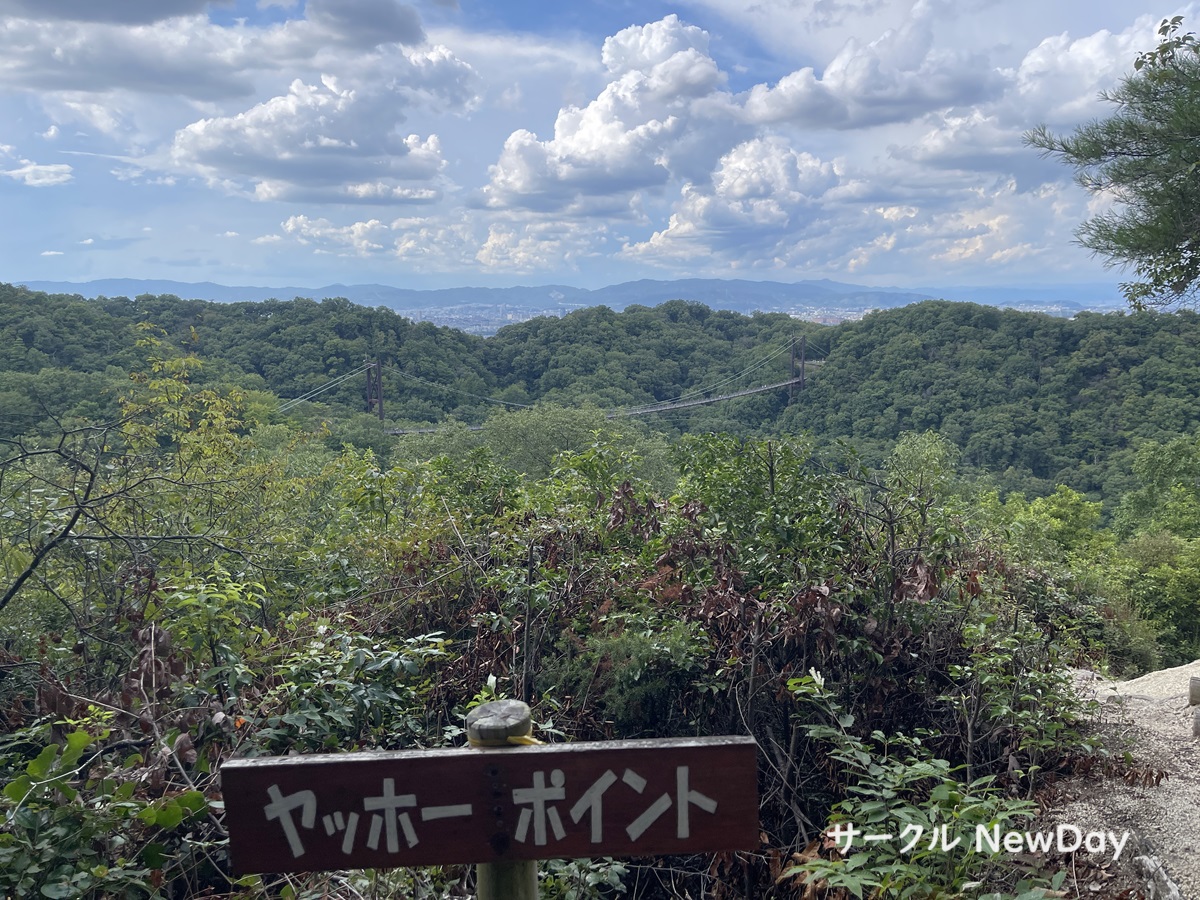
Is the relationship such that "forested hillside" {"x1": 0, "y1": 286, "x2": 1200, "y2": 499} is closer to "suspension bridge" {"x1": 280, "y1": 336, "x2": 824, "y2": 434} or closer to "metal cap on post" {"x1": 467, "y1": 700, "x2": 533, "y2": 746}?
"suspension bridge" {"x1": 280, "y1": 336, "x2": 824, "y2": 434}

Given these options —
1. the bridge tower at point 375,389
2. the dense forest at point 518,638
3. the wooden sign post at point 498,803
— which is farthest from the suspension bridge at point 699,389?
the wooden sign post at point 498,803

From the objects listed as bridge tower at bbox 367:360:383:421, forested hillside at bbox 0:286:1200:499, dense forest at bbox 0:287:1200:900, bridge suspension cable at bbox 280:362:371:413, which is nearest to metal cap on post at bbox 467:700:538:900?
dense forest at bbox 0:287:1200:900

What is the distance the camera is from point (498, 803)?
5.17 ft

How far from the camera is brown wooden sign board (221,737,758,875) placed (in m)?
1.57

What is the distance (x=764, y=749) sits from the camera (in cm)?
349

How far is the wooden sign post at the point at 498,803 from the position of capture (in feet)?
5.15

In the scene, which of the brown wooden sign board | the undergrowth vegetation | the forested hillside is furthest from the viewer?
the forested hillside

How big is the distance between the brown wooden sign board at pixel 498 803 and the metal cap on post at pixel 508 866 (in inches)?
1.7

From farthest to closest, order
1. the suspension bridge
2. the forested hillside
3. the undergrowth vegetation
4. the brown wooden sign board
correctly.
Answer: the suspension bridge < the forested hillside < the undergrowth vegetation < the brown wooden sign board

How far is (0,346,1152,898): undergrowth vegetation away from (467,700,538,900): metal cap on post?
2.81 feet

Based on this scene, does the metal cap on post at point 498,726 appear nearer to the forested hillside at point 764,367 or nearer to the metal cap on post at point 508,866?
the metal cap on post at point 508,866

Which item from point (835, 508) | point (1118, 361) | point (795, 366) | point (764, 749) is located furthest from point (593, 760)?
point (795, 366)

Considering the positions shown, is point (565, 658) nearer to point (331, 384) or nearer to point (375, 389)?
point (375, 389)

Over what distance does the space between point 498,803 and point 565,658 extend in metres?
2.25
